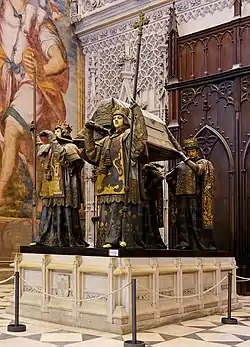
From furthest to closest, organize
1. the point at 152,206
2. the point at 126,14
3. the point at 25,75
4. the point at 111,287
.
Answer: the point at 126,14, the point at 25,75, the point at 152,206, the point at 111,287

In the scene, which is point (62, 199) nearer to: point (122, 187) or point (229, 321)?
point (122, 187)

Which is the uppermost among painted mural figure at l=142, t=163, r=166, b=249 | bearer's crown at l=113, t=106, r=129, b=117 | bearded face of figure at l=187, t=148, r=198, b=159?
bearer's crown at l=113, t=106, r=129, b=117

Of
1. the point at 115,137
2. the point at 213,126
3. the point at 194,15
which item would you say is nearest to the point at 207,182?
the point at 115,137

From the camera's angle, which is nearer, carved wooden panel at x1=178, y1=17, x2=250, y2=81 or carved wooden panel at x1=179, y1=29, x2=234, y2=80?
carved wooden panel at x1=178, y1=17, x2=250, y2=81

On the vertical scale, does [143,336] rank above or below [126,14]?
below

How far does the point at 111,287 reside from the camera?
6.68 metres

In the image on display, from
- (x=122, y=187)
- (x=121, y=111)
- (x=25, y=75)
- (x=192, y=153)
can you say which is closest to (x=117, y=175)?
(x=122, y=187)

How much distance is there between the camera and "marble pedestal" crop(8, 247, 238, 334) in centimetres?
670

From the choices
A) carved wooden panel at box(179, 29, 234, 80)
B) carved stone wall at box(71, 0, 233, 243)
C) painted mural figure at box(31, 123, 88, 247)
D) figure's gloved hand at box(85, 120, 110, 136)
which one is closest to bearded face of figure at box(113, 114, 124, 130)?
figure's gloved hand at box(85, 120, 110, 136)

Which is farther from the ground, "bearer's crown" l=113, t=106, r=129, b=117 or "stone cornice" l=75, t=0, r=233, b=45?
"stone cornice" l=75, t=0, r=233, b=45

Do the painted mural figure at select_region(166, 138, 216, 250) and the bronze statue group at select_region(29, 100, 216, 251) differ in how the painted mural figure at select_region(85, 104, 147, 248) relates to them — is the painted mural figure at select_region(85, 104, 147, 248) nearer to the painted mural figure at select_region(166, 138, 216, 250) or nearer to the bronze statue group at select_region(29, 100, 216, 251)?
the bronze statue group at select_region(29, 100, 216, 251)

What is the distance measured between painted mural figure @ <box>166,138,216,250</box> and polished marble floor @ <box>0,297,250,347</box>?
80.8 inches

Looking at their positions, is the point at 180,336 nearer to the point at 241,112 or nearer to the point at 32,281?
the point at 32,281

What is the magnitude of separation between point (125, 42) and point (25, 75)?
282cm
